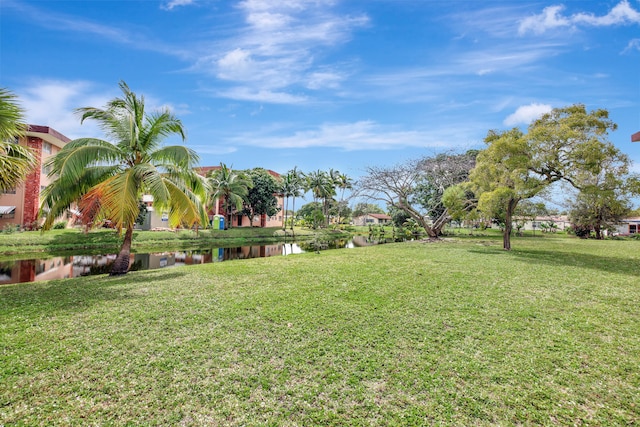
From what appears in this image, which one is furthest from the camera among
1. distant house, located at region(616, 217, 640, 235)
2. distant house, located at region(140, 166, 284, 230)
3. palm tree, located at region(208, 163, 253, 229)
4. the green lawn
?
distant house, located at region(616, 217, 640, 235)

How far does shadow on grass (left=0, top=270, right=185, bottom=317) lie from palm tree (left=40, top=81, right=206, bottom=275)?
1354mm

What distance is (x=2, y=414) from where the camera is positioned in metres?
2.79

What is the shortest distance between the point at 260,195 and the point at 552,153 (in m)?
30.1

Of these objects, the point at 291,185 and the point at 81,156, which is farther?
the point at 291,185

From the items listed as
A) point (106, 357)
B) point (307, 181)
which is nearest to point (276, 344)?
point (106, 357)

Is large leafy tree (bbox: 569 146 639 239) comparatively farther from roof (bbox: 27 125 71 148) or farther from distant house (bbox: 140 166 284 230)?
roof (bbox: 27 125 71 148)

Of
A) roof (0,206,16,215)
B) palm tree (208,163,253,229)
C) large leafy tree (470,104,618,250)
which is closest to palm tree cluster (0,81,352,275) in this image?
large leafy tree (470,104,618,250)

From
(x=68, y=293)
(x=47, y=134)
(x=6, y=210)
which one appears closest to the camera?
(x=68, y=293)

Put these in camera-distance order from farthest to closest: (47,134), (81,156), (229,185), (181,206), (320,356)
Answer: (229,185), (47,134), (181,206), (81,156), (320,356)

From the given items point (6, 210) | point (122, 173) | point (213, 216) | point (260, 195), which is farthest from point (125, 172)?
point (260, 195)

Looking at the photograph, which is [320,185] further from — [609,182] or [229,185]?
[609,182]

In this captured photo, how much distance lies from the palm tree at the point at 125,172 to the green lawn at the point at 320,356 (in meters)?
2.50

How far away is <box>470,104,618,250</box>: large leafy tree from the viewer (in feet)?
42.0

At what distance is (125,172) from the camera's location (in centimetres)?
891
